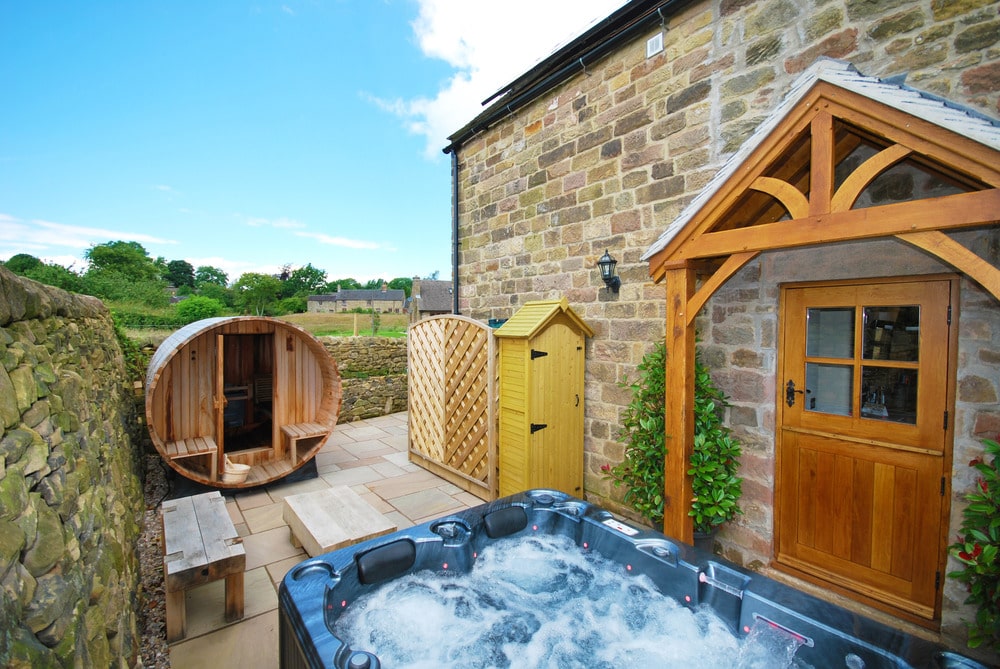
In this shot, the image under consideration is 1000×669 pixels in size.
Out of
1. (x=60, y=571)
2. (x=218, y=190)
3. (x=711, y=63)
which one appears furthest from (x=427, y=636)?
(x=218, y=190)

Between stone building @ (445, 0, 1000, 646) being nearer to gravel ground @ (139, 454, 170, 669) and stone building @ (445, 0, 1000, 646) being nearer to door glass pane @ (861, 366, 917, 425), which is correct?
door glass pane @ (861, 366, 917, 425)

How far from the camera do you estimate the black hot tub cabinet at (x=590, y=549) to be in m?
1.70

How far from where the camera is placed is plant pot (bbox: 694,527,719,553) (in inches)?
117

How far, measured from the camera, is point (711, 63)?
3105 mm

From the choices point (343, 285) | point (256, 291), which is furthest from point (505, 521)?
point (343, 285)

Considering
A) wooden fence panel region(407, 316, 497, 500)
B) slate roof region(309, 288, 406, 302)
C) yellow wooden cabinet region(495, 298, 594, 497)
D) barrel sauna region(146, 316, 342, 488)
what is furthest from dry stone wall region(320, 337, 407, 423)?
slate roof region(309, 288, 406, 302)

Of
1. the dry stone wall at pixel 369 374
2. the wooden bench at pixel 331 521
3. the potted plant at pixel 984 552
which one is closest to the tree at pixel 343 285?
the dry stone wall at pixel 369 374

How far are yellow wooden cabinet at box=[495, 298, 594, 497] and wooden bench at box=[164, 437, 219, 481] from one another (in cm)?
274

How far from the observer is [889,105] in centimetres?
185

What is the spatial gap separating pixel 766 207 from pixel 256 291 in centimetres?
4094

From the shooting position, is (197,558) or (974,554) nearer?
(974,554)

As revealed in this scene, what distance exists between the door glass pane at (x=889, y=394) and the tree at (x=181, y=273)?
53885mm

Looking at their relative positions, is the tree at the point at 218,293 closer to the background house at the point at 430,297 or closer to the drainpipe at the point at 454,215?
the background house at the point at 430,297

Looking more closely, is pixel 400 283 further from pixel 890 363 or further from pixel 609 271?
pixel 890 363
